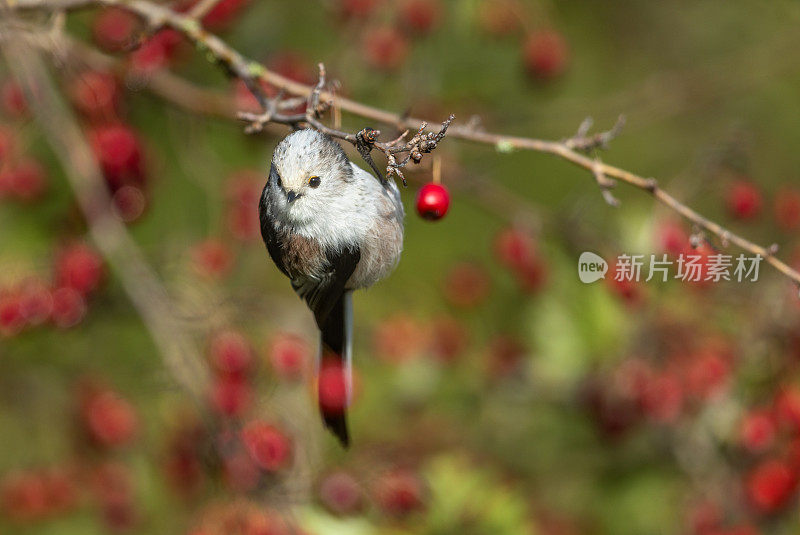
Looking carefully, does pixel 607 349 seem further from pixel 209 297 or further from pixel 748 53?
pixel 748 53

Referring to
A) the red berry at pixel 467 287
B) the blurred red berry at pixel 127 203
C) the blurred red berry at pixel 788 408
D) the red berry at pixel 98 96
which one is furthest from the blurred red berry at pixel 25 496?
the blurred red berry at pixel 788 408

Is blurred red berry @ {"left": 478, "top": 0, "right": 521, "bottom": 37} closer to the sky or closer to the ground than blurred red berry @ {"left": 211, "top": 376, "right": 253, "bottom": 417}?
closer to the sky

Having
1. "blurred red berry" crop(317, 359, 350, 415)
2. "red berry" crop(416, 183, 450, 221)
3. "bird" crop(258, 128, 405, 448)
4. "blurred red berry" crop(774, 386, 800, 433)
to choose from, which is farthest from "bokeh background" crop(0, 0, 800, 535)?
"red berry" crop(416, 183, 450, 221)

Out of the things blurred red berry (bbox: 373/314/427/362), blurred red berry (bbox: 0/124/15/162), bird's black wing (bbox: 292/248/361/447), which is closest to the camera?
bird's black wing (bbox: 292/248/361/447)

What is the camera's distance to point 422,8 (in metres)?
3.48

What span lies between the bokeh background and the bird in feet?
1.38

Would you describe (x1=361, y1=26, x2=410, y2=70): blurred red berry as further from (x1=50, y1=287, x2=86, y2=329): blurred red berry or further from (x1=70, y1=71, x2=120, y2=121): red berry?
(x1=50, y1=287, x2=86, y2=329): blurred red berry

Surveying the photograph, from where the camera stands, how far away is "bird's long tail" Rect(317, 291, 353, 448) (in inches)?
68.3

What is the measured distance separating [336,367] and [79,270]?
1.18 meters

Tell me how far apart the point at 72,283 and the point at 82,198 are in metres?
0.59

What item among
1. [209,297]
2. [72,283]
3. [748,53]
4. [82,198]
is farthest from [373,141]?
[748,53]

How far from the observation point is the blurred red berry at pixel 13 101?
118 inches

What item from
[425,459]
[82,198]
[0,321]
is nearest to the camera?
[82,198]

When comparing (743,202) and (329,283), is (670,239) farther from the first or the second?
(329,283)
